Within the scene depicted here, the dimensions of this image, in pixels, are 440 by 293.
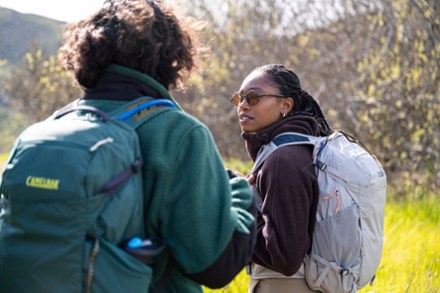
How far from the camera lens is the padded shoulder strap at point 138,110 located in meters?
1.92

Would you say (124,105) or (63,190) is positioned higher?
(124,105)

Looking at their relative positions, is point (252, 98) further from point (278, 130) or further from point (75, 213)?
point (75, 213)

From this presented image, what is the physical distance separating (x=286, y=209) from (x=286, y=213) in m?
0.02

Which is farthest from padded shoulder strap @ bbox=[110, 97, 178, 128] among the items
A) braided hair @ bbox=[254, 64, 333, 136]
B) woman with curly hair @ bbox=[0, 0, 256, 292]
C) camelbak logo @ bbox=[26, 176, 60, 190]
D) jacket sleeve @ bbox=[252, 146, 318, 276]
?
braided hair @ bbox=[254, 64, 333, 136]

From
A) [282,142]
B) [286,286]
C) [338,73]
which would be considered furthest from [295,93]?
[338,73]

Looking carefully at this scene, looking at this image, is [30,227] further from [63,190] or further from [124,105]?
[124,105]

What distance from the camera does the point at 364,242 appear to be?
262 centimetres

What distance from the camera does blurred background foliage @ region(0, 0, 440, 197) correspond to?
7.20 metres

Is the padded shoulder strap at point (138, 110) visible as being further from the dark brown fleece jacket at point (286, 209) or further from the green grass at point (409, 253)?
the green grass at point (409, 253)

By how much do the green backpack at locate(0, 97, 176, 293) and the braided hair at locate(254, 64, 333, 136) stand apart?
1.19 meters

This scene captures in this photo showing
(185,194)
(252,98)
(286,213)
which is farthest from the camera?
(252,98)

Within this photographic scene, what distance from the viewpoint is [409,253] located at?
16.5ft

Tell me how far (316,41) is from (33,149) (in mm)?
8430

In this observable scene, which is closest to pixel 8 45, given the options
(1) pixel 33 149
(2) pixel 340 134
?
(2) pixel 340 134
